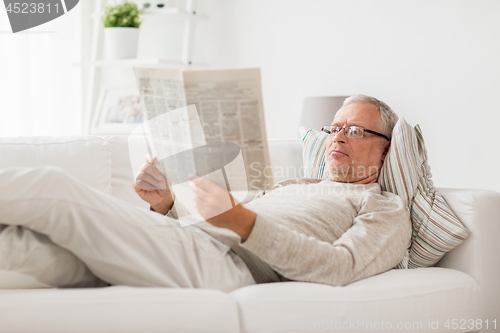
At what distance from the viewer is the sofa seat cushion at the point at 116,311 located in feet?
3.26

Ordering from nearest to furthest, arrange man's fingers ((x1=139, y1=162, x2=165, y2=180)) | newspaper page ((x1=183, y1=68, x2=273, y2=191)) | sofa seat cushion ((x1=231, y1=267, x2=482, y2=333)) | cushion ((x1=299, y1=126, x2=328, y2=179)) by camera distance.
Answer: newspaper page ((x1=183, y1=68, x2=273, y2=191)) < sofa seat cushion ((x1=231, y1=267, x2=482, y2=333)) < man's fingers ((x1=139, y1=162, x2=165, y2=180)) < cushion ((x1=299, y1=126, x2=328, y2=179))

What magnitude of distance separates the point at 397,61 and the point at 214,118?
5.55 feet

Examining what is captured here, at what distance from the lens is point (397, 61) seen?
242cm

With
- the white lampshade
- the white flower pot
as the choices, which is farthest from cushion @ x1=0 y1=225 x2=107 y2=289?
the white flower pot

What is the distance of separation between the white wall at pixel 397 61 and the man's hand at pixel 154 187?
4.62ft

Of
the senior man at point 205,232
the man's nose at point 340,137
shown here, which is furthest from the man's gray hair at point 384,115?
the senior man at point 205,232

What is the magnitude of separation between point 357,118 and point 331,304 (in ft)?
2.52

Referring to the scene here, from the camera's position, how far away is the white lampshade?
2.35 metres

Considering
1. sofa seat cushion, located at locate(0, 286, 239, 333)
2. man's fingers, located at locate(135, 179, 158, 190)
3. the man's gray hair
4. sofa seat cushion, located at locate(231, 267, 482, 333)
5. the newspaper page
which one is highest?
the newspaper page

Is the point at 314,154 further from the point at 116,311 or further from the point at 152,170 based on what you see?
the point at 116,311

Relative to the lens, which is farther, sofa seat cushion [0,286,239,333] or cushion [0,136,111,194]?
cushion [0,136,111,194]

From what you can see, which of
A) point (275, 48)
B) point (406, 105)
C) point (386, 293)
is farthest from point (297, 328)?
point (275, 48)

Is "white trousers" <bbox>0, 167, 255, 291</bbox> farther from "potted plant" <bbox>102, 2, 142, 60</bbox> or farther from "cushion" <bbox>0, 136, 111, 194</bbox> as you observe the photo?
"potted plant" <bbox>102, 2, 142, 60</bbox>

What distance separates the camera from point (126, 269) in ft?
3.63
